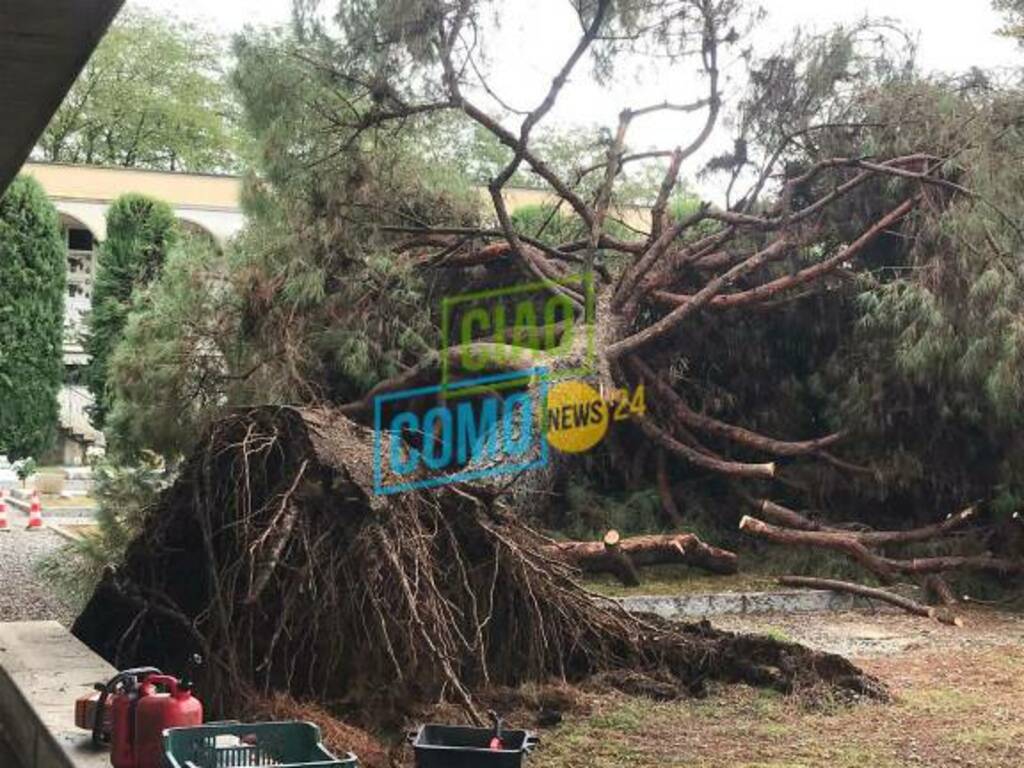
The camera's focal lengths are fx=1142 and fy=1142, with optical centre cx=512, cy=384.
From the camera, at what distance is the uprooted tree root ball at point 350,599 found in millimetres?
5078

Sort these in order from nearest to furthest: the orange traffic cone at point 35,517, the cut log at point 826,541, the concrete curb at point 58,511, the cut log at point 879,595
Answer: the cut log at point 879,595
the cut log at point 826,541
the orange traffic cone at point 35,517
the concrete curb at point 58,511

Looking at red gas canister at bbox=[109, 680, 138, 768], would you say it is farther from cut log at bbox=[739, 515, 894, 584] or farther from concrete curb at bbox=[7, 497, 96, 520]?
concrete curb at bbox=[7, 497, 96, 520]

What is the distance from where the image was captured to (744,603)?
8.83 metres

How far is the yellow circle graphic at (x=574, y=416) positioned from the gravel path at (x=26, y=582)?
12.8 feet

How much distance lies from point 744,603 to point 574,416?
7.11ft

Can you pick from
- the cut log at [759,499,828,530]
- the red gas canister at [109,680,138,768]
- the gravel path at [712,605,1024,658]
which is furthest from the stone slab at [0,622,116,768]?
the cut log at [759,499,828,530]

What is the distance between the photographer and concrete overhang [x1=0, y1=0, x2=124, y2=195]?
3.48 meters

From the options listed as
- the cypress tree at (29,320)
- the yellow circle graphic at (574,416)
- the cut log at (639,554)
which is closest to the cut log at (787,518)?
the cut log at (639,554)

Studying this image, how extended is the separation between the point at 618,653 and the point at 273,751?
10.8 ft

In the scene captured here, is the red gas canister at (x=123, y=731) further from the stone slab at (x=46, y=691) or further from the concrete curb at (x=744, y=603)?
the concrete curb at (x=744, y=603)

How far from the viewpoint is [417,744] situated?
3.31 meters

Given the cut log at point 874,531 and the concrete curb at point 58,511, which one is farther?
the concrete curb at point 58,511

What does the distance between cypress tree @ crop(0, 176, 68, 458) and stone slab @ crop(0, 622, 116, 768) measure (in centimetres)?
1627

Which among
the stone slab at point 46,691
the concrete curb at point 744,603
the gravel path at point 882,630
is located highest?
the stone slab at point 46,691
